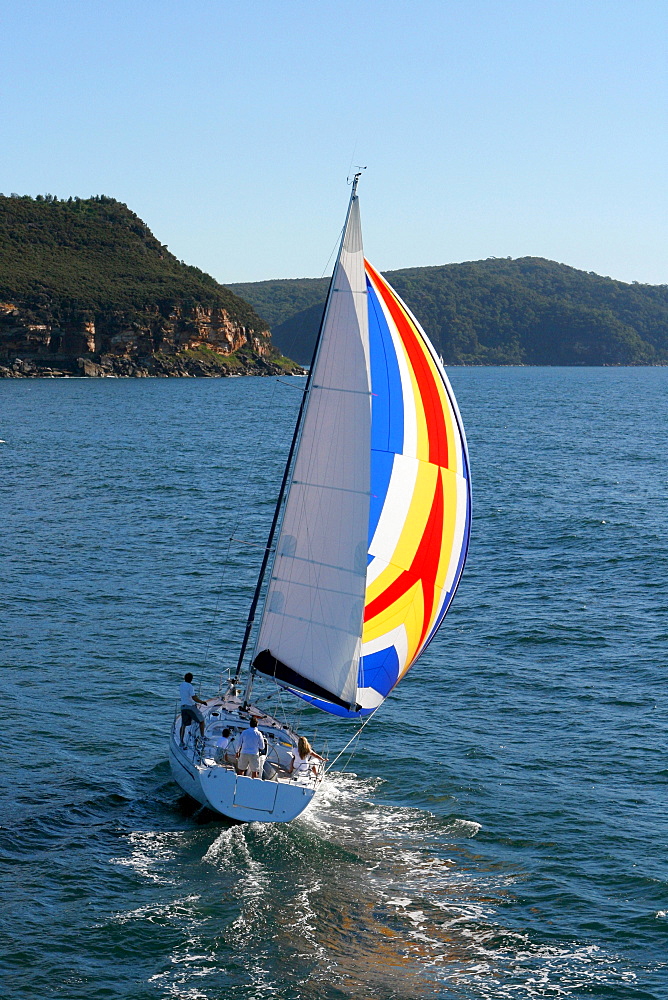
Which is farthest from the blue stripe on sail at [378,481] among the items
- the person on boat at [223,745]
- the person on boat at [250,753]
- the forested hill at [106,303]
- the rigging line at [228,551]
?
the forested hill at [106,303]

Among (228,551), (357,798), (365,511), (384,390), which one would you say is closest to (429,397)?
(384,390)

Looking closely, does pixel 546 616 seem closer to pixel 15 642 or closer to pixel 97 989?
pixel 15 642

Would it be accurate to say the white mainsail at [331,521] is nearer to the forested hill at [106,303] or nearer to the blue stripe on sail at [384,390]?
the blue stripe on sail at [384,390]

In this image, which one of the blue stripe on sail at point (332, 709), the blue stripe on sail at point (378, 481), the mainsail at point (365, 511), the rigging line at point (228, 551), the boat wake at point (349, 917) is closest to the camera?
the boat wake at point (349, 917)

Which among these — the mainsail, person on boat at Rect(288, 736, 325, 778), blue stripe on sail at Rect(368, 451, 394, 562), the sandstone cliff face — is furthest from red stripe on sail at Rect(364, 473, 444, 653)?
the sandstone cliff face

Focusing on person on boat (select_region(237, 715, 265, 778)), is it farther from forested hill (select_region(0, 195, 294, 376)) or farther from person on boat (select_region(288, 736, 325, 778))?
forested hill (select_region(0, 195, 294, 376))

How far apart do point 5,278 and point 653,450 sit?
97.9m

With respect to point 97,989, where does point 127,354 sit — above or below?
above

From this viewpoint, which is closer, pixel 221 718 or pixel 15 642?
pixel 221 718

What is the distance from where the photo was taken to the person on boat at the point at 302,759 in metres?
18.1

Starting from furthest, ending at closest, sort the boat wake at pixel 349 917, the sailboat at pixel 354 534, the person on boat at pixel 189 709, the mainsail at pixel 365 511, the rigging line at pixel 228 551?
the rigging line at pixel 228 551 → the person on boat at pixel 189 709 → the mainsail at pixel 365 511 → the sailboat at pixel 354 534 → the boat wake at pixel 349 917

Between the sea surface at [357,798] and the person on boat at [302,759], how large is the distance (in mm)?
1020

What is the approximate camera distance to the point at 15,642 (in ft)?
88.8

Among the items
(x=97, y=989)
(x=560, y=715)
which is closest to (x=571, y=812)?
(x=560, y=715)
